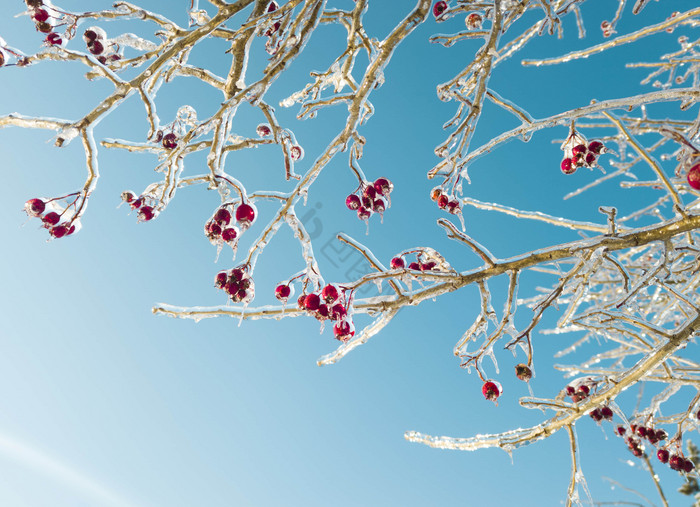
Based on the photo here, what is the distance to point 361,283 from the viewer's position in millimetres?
1688

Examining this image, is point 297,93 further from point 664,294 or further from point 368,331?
point 664,294

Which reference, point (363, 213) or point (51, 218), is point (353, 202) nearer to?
point (363, 213)

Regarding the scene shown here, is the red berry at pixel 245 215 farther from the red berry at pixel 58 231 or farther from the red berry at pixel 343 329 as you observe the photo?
the red berry at pixel 58 231

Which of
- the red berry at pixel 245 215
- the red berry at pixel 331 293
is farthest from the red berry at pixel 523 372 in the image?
the red berry at pixel 245 215

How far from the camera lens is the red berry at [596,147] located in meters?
1.99

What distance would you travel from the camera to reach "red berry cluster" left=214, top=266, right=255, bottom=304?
1.77 meters

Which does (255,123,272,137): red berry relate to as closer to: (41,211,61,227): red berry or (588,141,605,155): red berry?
(41,211,61,227): red berry

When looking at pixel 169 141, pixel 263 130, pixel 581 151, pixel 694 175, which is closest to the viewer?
pixel 694 175

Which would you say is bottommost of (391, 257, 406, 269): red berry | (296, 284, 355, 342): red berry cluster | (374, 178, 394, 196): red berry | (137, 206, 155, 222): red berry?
(296, 284, 355, 342): red berry cluster

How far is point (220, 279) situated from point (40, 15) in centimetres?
144

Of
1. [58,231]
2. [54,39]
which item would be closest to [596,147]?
[58,231]

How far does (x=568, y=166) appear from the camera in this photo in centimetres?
207

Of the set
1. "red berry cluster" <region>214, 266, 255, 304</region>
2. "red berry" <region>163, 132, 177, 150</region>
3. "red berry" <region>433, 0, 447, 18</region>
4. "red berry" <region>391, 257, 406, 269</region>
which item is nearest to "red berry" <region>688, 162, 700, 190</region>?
"red berry" <region>391, 257, 406, 269</region>

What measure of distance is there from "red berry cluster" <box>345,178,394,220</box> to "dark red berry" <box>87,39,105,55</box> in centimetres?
153
